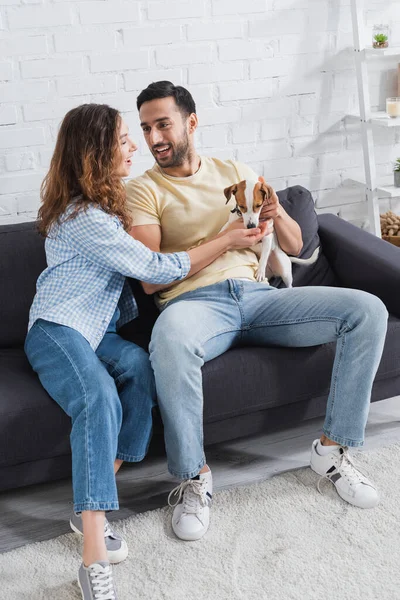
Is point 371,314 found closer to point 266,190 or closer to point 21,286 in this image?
point 266,190

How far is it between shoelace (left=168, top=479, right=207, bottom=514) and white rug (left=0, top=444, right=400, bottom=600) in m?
0.07

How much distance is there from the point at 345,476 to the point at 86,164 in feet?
3.67

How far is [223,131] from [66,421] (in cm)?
Result: 156

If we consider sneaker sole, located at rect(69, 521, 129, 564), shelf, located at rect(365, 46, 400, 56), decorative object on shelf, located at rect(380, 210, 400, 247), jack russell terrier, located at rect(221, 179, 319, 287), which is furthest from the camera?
decorative object on shelf, located at rect(380, 210, 400, 247)

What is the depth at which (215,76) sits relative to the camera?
2.99 m

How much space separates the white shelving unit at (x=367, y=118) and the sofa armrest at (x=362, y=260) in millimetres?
521

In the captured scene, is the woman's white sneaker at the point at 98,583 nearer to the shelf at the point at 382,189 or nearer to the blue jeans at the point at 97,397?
the blue jeans at the point at 97,397

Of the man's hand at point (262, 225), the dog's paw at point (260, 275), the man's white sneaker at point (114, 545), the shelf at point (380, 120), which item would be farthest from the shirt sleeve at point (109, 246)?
the shelf at point (380, 120)

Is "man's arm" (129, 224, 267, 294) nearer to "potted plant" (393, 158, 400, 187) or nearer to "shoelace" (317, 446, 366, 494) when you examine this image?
"shoelace" (317, 446, 366, 494)

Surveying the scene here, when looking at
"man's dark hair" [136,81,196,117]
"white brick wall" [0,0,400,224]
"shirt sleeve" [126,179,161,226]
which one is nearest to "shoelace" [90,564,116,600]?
"shirt sleeve" [126,179,161,226]

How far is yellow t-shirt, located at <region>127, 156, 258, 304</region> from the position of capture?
2270 millimetres

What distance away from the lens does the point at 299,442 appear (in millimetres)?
2400

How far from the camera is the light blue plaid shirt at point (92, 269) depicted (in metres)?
1.99

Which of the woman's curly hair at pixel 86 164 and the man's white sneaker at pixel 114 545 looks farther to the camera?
the woman's curly hair at pixel 86 164
